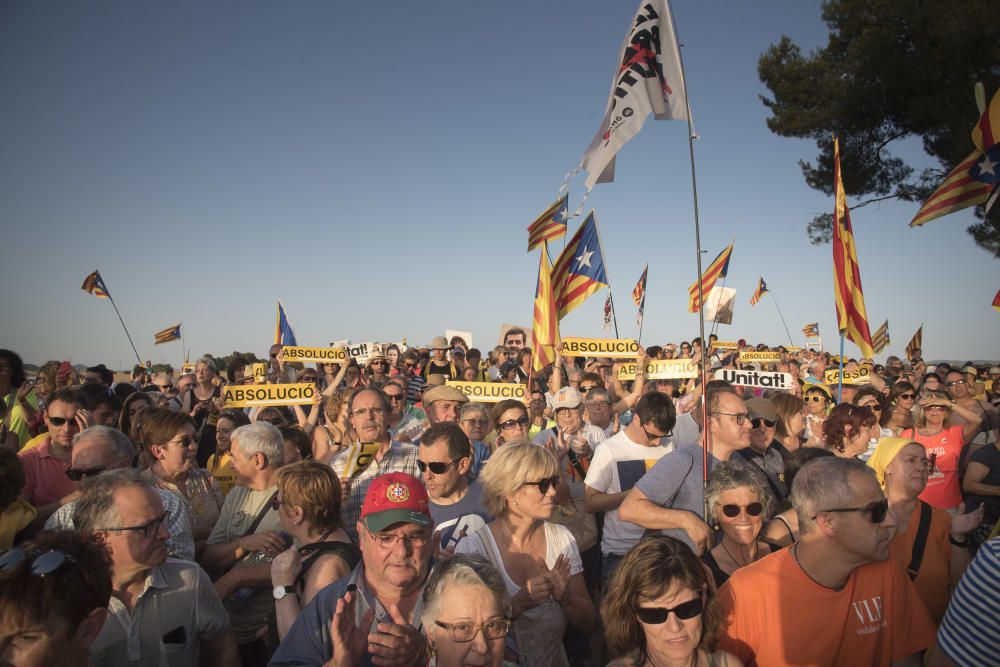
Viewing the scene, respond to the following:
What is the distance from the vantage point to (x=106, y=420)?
221 inches

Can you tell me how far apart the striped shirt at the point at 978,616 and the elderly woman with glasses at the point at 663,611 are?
754mm

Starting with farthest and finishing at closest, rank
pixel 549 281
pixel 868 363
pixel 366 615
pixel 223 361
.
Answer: pixel 223 361 → pixel 868 363 → pixel 549 281 → pixel 366 615

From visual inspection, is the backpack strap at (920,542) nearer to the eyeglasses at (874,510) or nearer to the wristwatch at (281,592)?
the eyeglasses at (874,510)

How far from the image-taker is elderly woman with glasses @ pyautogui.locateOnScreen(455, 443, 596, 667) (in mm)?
2721

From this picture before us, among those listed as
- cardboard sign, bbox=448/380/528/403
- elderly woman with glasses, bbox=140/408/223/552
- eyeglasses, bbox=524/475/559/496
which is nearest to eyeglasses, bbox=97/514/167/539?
elderly woman with glasses, bbox=140/408/223/552

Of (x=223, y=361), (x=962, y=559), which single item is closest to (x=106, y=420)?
(x=962, y=559)

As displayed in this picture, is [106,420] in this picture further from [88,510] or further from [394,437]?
[88,510]

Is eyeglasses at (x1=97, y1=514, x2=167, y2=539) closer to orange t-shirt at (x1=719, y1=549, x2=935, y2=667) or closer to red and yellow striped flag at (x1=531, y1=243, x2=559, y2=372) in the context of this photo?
orange t-shirt at (x1=719, y1=549, x2=935, y2=667)

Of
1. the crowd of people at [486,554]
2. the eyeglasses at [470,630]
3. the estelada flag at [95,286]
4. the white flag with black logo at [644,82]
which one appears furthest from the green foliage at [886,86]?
the estelada flag at [95,286]

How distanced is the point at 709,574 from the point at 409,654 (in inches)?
47.5

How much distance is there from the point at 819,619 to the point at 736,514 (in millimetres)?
596

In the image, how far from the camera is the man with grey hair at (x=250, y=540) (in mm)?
3244

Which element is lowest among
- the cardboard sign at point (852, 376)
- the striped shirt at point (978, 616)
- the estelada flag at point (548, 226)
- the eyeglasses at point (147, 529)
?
the striped shirt at point (978, 616)

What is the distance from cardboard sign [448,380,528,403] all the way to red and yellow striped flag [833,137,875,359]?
12.0ft
